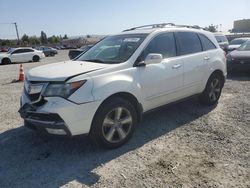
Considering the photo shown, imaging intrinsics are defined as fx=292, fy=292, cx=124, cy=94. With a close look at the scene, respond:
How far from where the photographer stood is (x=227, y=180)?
11.2 feet

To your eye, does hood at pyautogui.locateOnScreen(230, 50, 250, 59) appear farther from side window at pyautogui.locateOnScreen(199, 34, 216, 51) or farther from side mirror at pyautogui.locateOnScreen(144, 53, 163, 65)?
side mirror at pyautogui.locateOnScreen(144, 53, 163, 65)

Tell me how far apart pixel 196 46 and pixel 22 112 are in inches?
140

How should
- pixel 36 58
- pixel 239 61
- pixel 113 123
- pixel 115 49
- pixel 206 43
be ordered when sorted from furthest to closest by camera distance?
pixel 36 58, pixel 239 61, pixel 206 43, pixel 115 49, pixel 113 123

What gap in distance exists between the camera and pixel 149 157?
408 cm

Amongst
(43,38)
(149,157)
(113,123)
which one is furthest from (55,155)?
(43,38)

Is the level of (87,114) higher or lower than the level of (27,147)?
higher

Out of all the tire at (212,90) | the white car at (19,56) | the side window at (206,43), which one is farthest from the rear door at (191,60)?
the white car at (19,56)

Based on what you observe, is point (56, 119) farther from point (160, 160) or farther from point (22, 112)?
point (160, 160)

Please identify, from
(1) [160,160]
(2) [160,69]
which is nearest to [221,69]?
(2) [160,69]

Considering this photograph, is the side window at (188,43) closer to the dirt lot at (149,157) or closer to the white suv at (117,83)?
the white suv at (117,83)

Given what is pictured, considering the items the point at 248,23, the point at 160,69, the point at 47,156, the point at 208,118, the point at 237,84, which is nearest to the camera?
the point at 47,156

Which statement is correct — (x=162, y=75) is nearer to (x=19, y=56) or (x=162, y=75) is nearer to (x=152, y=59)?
(x=152, y=59)

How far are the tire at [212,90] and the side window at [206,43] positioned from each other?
590mm

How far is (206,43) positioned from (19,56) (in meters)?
23.0
